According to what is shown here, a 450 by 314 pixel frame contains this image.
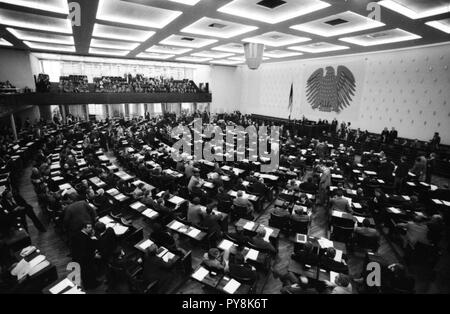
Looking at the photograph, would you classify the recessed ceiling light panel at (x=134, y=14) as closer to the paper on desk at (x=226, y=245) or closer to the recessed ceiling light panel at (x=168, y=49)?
the recessed ceiling light panel at (x=168, y=49)

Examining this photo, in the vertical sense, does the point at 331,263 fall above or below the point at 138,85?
below

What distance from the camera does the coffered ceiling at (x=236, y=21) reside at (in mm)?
8039

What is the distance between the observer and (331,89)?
2048cm

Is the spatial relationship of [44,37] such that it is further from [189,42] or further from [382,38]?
[382,38]

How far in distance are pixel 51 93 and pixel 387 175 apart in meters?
24.2

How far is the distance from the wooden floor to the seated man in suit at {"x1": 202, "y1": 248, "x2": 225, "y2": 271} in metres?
0.89

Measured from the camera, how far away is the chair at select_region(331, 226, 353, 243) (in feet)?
21.2

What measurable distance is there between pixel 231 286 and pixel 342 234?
377 cm

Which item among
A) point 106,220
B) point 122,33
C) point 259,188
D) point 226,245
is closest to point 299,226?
point 259,188

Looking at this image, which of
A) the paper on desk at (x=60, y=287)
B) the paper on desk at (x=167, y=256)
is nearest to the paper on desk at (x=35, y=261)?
the paper on desk at (x=60, y=287)

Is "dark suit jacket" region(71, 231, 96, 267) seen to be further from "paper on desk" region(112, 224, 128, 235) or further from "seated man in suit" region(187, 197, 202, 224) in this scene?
"seated man in suit" region(187, 197, 202, 224)

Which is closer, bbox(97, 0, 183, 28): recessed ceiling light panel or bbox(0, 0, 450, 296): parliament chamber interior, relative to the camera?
bbox(0, 0, 450, 296): parliament chamber interior

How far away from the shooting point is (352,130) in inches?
752

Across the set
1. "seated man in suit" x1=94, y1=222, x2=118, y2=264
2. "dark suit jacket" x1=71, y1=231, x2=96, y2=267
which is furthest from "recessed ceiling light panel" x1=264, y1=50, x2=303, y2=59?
"dark suit jacket" x1=71, y1=231, x2=96, y2=267
